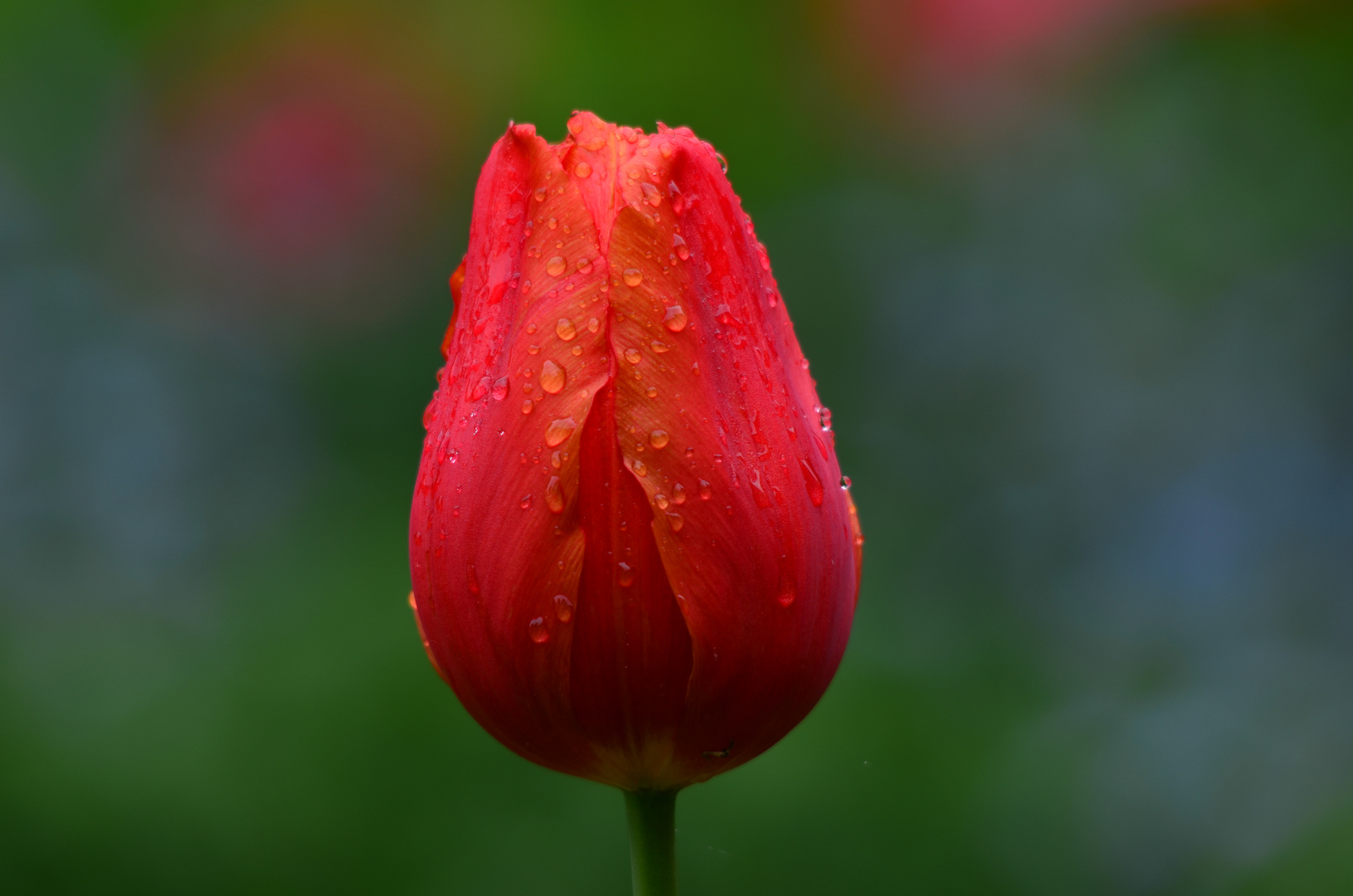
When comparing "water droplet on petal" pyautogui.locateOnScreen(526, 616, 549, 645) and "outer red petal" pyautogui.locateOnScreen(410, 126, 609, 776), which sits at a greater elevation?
"outer red petal" pyautogui.locateOnScreen(410, 126, 609, 776)

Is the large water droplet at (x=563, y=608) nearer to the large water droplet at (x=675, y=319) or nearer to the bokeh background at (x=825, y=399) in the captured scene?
the large water droplet at (x=675, y=319)

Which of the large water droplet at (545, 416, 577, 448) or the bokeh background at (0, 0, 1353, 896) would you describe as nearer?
the large water droplet at (545, 416, 577, 448)

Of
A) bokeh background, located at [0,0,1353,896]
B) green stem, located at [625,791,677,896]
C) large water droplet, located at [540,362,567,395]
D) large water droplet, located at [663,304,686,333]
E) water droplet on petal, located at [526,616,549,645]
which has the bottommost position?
green stem, located at [625,791,677,896]

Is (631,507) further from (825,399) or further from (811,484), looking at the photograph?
(825,399)

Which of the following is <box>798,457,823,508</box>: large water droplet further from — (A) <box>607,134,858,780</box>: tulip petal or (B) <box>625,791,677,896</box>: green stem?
(B) <box>625,791,677,896</box>: green stem

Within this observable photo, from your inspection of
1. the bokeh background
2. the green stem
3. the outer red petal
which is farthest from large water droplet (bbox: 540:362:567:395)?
the bokeh background


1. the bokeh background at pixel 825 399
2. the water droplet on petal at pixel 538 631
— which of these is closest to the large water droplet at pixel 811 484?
the water droplet on petal at pixel 538 631
